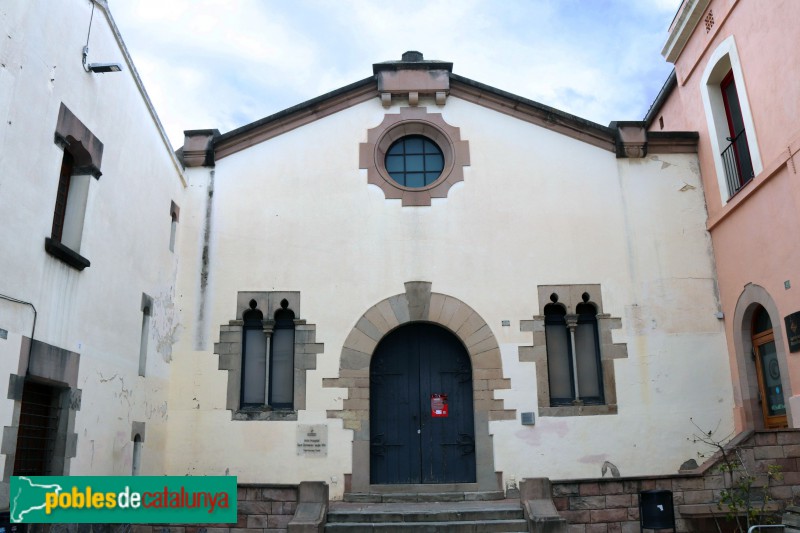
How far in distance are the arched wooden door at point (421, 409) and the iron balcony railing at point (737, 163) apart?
471cm

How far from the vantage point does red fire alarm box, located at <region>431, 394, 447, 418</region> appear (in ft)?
35.9

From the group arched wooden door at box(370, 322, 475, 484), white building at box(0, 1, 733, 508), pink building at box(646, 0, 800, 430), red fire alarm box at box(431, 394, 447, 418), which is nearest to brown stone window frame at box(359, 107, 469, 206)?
white building at box(0, 1, 733, 508)

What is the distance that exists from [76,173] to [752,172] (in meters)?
8.95

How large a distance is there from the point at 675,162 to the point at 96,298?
8842 millimetres

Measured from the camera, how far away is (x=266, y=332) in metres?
11.1

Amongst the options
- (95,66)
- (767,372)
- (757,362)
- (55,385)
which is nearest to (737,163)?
(757,362)

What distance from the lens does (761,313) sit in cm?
1045

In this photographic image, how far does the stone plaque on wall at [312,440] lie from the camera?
10500 millimetres

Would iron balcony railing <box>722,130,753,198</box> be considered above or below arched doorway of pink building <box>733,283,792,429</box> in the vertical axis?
above

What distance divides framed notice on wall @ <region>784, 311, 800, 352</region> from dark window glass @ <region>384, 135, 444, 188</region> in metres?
5.45

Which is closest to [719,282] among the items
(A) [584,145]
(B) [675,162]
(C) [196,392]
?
(B) [675,162]

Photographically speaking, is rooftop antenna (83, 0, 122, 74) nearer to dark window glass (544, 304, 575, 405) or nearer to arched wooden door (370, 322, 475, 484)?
arched wooden door (370, 322, 475, 484)

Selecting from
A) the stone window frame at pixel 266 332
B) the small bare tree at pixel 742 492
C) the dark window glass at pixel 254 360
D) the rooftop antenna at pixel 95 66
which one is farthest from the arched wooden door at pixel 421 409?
the rooftop antenna at pixel 95 66

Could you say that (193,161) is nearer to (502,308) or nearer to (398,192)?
(398,192)
